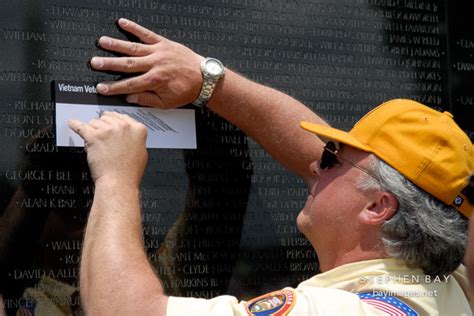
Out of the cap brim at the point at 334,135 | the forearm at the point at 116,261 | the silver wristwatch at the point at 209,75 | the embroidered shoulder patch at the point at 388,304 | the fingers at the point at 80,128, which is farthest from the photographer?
the silver wristwatch at the point at 209,75

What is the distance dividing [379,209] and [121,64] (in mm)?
927

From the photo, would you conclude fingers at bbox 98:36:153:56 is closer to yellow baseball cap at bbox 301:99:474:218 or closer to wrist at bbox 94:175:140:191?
wrist at bbox 94:175:140:191

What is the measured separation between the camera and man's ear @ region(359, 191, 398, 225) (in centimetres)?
253

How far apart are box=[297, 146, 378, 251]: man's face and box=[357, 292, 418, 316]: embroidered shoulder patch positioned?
30cm

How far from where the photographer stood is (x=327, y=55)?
320 cm

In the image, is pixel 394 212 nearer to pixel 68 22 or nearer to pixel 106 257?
pixel 106 257

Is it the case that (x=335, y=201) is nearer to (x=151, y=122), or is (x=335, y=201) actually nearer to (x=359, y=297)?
(x=359, y=297)

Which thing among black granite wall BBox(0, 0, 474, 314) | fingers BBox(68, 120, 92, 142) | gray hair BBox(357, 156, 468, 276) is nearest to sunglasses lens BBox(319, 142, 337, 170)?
gray hair BBox(357, 156, 468, 276)

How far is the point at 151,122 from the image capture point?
2.73m

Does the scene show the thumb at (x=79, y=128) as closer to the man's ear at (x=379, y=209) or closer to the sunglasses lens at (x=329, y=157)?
the sunglasses lens at (x=329, y=157)

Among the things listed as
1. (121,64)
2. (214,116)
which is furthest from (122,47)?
(214,116)

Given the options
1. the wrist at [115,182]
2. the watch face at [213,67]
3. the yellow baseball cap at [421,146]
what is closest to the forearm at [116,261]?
the wrist at [115,182]

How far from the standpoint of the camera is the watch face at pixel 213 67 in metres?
2.72

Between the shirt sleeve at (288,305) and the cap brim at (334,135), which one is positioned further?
the cap brim at (334,135)
